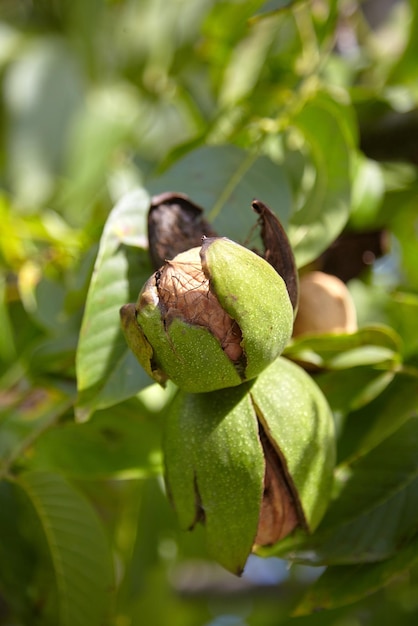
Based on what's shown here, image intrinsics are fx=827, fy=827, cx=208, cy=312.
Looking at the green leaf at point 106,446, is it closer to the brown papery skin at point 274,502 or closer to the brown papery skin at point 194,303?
the brown papery skin at point 274,502

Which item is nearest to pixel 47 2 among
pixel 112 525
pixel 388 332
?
pixel 112 525

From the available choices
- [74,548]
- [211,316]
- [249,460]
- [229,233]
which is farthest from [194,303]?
[74,548]

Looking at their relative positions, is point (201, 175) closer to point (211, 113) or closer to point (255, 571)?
point (211, 113)

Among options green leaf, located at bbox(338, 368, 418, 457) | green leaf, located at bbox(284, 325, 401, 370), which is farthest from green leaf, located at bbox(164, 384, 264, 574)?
green leaf, located at bbox(338, 368, 418, 457)

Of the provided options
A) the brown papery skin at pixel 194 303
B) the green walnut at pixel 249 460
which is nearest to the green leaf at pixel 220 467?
the green walnut at pixel 249 460

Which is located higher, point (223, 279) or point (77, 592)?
point (223, 279)

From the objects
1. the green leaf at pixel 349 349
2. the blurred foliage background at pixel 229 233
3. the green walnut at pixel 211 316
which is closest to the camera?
the green walnut at pixel 211 316

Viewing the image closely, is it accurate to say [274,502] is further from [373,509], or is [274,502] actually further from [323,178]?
[323,178]

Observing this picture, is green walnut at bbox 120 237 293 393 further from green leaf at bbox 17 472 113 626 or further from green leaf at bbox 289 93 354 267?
green leaf at bbox 17 472 113 626
